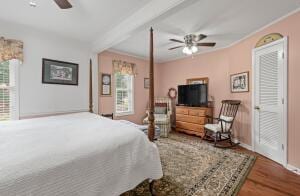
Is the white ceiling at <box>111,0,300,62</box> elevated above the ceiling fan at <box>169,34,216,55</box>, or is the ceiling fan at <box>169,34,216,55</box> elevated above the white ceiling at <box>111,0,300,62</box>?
the white ceiling at <box>111,0,300,62</box>

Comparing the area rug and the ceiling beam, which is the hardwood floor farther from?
the ceiling beam

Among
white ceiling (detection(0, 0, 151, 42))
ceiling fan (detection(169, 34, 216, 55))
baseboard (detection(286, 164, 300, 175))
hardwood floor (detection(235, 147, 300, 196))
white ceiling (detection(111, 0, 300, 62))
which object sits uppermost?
white ceiling (detection(111, 0, 300, 62))

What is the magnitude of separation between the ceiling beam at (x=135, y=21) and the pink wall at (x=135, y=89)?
0.75 metres

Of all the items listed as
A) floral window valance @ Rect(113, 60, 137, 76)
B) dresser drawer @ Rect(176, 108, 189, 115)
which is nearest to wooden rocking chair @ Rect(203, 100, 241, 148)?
dresser drawer @ Rect(176, 108, 189, 115)

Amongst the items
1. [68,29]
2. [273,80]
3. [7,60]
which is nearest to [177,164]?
[273,80]

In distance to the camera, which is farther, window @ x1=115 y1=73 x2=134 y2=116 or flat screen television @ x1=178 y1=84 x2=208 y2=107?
window @ x1=115 y1=73 x2=134 y2=116

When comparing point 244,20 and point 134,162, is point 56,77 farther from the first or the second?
point 244,20

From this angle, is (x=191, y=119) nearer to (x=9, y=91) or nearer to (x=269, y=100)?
(x=269, y=100)

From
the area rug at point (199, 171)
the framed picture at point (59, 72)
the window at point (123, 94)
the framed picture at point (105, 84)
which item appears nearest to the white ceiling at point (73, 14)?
the framed picture at point (59, 72)

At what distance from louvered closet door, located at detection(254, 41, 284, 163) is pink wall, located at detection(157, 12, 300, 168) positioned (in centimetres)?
16

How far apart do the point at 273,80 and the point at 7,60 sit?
4.74 meters

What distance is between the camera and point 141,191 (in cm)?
197

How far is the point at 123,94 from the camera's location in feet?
16.1

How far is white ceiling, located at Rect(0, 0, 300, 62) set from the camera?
2.17 meters
